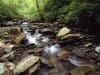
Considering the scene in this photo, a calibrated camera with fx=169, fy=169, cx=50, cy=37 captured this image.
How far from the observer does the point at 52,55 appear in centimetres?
823

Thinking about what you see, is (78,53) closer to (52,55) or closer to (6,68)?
(52,55)

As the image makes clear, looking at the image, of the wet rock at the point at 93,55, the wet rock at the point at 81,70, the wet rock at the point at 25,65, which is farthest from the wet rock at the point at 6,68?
the wet rock at the point at 93,55

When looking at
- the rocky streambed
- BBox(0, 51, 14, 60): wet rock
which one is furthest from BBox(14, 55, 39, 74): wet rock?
BBox(0, 51, 14, 60): wet rock

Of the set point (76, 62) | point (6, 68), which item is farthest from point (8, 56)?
point (76, 62)

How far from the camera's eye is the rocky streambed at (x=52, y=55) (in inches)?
258

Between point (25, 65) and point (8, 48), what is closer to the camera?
point (25, 65)

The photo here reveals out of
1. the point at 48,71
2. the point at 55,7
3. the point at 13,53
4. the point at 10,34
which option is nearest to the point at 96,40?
the point at 48,71

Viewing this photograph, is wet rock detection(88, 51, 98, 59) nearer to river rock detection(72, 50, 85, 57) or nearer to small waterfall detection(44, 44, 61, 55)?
river rock detection(72, 50, 85, 57)

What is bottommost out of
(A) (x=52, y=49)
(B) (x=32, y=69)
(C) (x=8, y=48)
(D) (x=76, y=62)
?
(A) (x=52, y=49)

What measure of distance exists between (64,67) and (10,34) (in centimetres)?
623

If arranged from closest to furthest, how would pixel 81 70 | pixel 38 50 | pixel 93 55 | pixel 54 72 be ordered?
pixel 81 70 → pixel 54 72 → pixel 93 55 → pixel 38 50

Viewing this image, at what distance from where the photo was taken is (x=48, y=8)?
20031 mm

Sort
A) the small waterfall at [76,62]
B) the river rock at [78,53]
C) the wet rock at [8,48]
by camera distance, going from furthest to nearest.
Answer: the wet rock at [8,48], the river rock at [78,53], the small waterfall at [76,62]

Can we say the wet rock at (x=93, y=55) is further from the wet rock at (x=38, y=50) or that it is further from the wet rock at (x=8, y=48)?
the wet rock at (x=8, y=48)
